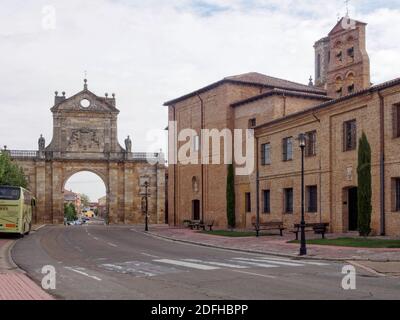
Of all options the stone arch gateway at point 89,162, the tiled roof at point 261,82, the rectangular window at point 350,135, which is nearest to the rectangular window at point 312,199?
the rectangular window at point 350,135

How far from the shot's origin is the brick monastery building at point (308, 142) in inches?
1187

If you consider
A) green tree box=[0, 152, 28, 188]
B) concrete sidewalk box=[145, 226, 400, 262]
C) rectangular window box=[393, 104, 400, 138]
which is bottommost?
concrete sidewalk box=[145, 226, 400, 262]

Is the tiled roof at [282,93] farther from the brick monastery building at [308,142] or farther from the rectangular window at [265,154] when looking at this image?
the rectangular window at [265,154]

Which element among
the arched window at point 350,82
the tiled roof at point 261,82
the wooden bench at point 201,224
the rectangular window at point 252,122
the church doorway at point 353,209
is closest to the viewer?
the church doorway at point 353,209

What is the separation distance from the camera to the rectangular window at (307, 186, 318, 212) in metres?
36.1

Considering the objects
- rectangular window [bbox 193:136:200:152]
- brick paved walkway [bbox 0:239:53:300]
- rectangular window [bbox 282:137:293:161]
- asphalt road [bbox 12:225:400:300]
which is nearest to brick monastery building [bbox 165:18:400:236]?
rectangular window [bbox 282:137:293:161]

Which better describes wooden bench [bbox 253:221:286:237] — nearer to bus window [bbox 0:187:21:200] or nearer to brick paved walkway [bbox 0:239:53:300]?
bus window [bbox 0:187:21:200]

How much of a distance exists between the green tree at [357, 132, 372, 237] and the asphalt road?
9.01 meters

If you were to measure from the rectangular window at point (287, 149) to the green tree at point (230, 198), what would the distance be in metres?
7.50

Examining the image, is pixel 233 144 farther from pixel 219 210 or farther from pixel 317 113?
pixel 317 113

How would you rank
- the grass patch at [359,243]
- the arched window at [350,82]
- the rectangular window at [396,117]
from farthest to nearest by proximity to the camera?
the arched window at [350,82], the rectangular window at [396,117], the grass patch at [359,243]

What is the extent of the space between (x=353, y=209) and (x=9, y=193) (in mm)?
19631

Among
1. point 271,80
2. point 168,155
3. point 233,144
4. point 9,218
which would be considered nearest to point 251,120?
point 233,144
